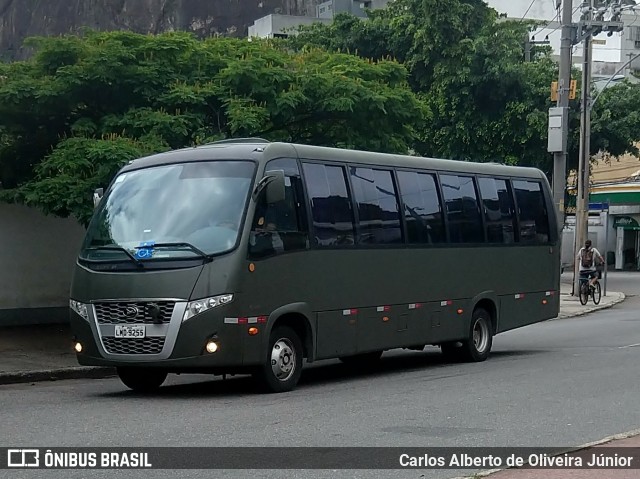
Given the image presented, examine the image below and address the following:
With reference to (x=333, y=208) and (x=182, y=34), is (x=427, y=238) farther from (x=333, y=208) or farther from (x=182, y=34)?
(x=182, y=34)

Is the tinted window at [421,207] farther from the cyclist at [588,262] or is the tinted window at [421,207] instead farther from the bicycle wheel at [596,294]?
the bicycle wheel at [596,294]

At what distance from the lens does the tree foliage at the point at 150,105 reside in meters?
16.9

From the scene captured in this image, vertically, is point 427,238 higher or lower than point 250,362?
higher

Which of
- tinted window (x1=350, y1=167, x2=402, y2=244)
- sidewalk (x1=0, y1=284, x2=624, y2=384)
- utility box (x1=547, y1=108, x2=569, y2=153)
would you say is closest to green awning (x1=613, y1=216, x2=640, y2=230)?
utility box (x1=547, y1=108, x2=569, y2=153)

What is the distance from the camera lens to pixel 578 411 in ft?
36.1

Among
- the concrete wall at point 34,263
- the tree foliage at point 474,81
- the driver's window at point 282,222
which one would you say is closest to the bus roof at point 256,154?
the driver's window at point 282,222

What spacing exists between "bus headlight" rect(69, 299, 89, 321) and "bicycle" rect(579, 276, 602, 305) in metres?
21.8

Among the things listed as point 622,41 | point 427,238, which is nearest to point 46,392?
point 427,238

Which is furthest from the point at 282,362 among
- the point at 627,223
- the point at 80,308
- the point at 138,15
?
the point at 138,15

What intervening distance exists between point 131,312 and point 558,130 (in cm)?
1795

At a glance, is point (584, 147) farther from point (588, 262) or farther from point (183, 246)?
point (183, 246)

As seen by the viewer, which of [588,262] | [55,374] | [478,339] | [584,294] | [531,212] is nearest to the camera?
[55,374]

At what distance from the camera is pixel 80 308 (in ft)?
41.3

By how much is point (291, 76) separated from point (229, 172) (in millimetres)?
6894
